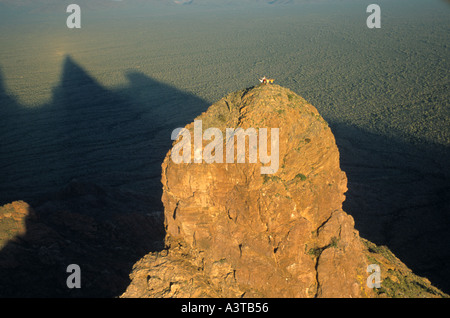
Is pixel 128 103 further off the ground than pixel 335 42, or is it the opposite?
pixel 335 42

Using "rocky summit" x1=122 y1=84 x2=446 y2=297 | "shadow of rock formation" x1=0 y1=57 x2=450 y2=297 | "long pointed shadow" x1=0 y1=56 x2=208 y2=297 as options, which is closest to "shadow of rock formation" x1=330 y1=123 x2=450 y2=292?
"shadow of rock formation" x1=0 y1=57 x2=450 y2=297

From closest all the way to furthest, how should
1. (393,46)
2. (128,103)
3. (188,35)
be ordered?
1. (128,103)
2. (393,46)
3. (188,35)

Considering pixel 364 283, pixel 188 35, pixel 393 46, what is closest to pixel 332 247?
pixel 364 283

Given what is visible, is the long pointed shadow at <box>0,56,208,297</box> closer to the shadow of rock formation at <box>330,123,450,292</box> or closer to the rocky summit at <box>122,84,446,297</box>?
the rocky summit at <box>122,84,446,297</box>

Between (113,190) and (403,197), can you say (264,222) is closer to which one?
(113,190)

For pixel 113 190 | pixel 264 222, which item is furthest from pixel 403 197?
pixel 113 190

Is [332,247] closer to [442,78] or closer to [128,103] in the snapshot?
[128,103]
